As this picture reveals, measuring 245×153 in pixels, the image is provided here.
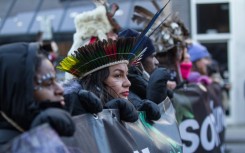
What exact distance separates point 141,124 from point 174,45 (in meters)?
2.80

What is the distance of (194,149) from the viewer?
23.4 ft

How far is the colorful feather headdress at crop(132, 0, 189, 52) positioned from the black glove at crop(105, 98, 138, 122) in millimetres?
2862

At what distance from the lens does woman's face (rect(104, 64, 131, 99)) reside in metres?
4.70

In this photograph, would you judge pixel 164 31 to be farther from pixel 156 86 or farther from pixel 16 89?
pixel 16 89

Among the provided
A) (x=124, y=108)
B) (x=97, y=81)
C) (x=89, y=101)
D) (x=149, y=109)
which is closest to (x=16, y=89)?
(x=89, y=101)

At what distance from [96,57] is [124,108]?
0.42 m

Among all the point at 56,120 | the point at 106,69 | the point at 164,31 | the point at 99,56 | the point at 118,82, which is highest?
the point at 56,120

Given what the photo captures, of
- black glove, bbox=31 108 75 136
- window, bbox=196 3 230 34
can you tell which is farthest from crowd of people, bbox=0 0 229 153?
window, bbox=196 3 230 34

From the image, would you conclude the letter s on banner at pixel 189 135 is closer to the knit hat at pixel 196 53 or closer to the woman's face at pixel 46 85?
the knit hat at pixel 196 53

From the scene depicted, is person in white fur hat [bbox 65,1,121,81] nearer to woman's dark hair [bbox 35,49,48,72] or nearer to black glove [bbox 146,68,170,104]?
black glove [bbox 146,68,170,104]

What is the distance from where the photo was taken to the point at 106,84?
473 cm

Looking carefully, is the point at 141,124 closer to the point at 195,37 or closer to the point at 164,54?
the point at 164,54

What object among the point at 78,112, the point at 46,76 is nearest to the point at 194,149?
the point at 78,112

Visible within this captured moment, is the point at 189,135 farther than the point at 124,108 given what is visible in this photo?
Yes
